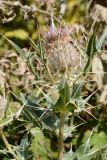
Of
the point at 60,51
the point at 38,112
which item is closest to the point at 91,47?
the point at 60,51

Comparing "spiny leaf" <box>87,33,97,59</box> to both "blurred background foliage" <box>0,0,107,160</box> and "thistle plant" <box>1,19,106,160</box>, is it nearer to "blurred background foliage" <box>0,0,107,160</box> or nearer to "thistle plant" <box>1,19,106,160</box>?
"thistle plant" <box>1,19,106,160</box>

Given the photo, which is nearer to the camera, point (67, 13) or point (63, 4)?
point (63, 4)

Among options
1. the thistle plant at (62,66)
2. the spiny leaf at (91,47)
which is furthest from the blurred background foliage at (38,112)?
the spiny leaf at (91,47)

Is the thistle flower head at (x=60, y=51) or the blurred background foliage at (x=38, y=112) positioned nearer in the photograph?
the thistle flower head at (x=60, y=51)

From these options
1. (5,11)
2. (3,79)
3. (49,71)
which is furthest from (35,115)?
(5,11)

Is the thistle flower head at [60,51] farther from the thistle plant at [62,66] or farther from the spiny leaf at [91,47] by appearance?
the spiny leaf at [91,47]

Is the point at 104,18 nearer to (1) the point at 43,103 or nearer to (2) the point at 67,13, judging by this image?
(1) the point at 43,103

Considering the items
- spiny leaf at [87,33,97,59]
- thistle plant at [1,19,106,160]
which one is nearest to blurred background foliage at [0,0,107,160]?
thistle plant at [1,19,106,160]

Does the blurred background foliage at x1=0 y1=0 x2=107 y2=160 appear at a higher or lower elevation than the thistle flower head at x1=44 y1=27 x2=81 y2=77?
lower

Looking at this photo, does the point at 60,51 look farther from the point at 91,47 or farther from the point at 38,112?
the point at 38,112

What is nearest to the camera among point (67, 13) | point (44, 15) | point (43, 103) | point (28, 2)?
point (43, 103)

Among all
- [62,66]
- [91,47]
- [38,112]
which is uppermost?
[91,47]
